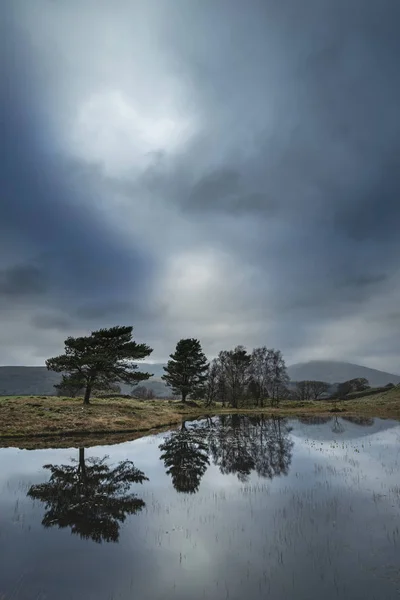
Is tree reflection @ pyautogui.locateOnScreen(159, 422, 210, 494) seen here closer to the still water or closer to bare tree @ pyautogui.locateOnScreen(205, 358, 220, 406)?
the still water

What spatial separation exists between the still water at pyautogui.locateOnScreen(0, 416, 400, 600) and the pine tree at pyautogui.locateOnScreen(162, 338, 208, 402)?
67278 mm

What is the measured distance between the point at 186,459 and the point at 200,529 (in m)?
15.2

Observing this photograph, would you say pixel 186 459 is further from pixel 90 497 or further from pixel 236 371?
pixel 236 371

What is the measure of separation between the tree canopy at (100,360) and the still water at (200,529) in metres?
31.5

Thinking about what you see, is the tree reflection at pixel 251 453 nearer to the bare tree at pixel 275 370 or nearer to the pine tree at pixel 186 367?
the pine tree at pixel 186 367

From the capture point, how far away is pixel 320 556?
11.0 meters

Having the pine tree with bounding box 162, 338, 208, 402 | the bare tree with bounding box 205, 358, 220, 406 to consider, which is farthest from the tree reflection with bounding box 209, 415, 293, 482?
the bare tree with bounding box 205, 358, 220, 406

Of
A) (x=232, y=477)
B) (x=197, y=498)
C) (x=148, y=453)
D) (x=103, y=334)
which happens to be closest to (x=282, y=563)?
(x=197, y=498)

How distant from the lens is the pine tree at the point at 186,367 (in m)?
94.8

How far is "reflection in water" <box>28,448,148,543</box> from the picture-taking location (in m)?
14.2

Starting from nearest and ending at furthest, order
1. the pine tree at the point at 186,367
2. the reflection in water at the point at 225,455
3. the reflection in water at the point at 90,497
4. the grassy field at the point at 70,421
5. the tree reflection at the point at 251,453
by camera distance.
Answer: the reflection in water at the point at 90,497
the reflection in water at the point at 225,455
the tree reflection at the point at 251,453
the grassy field at the point at 70,421
the pine tree at the point at 186,367

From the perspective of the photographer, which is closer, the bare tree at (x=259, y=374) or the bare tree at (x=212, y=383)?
the bare tree at (x=212, y=383)

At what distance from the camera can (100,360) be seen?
188ft

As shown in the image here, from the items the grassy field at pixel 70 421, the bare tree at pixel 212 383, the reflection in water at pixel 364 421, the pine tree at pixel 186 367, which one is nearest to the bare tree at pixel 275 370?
the bare tree at pixel 212 383
